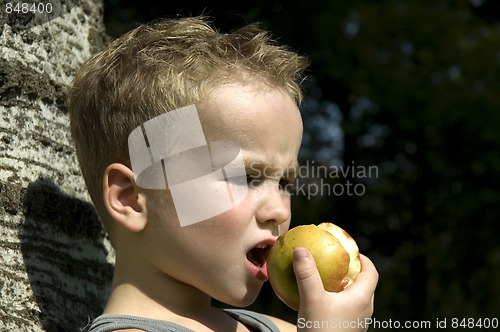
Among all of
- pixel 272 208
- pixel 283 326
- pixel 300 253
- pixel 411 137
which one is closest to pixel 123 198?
pixel 272 208

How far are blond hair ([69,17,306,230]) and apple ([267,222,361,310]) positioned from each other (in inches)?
17.8

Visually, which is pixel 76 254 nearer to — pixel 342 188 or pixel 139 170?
pixel 139 170

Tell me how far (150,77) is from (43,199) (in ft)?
1.69

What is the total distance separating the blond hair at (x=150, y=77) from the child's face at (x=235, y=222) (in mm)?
86

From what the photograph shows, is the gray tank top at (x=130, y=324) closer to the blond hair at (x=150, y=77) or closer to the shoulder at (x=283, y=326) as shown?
the blond hair at (x=150, y=77)

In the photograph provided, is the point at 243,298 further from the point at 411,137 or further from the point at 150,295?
the point at 411,137

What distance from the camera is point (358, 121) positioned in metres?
10.7

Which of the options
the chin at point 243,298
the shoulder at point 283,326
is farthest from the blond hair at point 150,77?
the shoulder at point 283,326

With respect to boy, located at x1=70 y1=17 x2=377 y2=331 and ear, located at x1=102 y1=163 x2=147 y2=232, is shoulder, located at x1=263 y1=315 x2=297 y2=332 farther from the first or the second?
ear, located at x1=102 y1=163 x2=147 y2=232

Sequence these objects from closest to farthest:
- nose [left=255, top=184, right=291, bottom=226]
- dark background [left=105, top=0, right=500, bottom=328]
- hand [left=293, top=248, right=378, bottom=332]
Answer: hand [left=293, top=248, right=378, bottom=332] < nose [left=255, top=184, right=291, bottom=226] < dark background [left=105, top=0, right=500, bottom=328]

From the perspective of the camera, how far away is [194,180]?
2180 millimetres

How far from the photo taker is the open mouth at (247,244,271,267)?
A: 2.25 meters

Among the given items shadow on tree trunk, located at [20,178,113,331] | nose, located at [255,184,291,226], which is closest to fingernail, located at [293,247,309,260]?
nose, located at [255,184,291,226]

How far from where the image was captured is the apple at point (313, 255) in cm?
210
